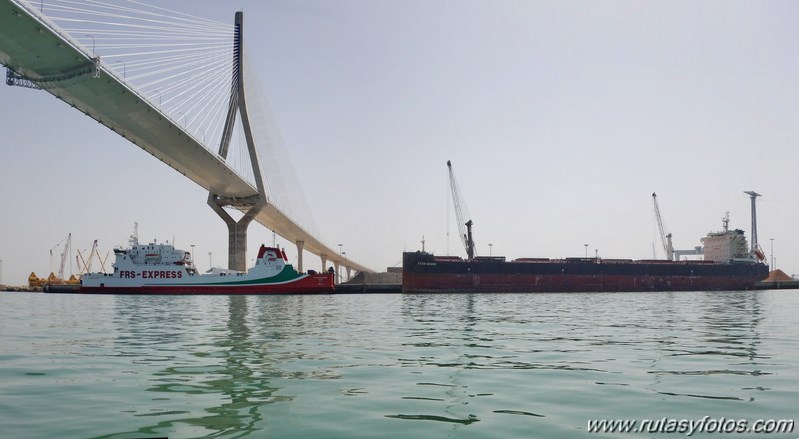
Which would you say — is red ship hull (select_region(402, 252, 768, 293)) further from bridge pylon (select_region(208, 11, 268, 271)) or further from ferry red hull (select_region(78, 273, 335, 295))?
bridge pylon (select_region(208, 11, 268, 271))

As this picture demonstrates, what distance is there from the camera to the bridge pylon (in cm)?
6419

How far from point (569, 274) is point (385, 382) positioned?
6200 centimetres

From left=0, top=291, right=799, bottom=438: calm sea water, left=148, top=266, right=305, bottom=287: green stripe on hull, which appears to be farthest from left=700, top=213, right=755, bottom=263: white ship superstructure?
left=0, top=291, right=799, bottom=438: calm sea water

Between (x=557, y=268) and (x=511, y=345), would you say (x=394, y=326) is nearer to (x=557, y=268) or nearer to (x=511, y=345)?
(x=511, y=345)

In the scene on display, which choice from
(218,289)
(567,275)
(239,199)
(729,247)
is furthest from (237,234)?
(729,247)

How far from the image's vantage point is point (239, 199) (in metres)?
70.4

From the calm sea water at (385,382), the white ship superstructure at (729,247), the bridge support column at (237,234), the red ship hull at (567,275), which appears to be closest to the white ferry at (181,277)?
the bridge support column at (237,234)

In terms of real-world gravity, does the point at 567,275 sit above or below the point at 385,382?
below

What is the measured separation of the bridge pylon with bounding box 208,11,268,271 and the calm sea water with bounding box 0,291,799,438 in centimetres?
4803

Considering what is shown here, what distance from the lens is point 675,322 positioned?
2192 cm

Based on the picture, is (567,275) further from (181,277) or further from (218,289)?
(181,277)

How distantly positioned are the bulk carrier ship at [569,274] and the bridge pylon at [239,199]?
19.0 meters

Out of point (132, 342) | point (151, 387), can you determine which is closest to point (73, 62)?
point (132, 342)

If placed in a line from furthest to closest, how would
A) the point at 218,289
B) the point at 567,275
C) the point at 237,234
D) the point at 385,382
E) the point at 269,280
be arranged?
1. the point at 237,234
2. the point at 567,275
3. the point at 269,280
4. the point at 218,289
5. the point at 385,382
